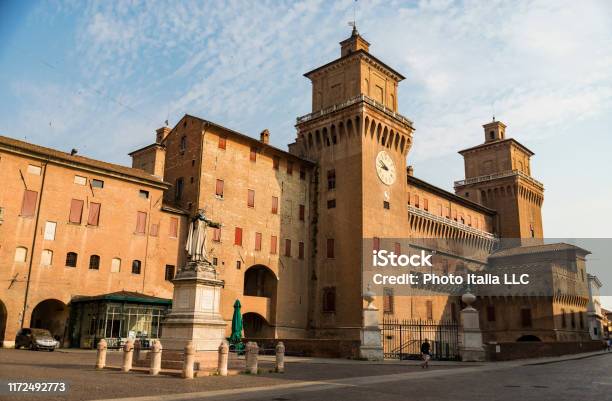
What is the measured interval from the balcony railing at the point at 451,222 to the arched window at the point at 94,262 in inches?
1120

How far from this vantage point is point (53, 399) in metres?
10.1

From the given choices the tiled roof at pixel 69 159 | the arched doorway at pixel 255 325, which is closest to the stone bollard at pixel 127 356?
the tiled roof at pixel 69 159

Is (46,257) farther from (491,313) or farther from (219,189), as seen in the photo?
(491,313)

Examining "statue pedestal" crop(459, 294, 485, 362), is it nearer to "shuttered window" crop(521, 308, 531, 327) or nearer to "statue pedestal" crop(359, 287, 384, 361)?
"statue pedestal" crop(359, 287, 384, 361)

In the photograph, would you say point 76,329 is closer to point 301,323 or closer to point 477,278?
point 301,323

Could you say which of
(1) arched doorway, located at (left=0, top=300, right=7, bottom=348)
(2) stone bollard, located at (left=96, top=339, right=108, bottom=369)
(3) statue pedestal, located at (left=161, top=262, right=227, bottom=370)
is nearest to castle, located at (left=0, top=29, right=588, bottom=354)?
(1) arched doorway, located at (left=0, top=300, right=7, bottom=348)

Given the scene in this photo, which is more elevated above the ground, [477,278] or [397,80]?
[397,80]

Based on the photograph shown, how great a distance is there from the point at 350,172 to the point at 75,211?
71.0ft

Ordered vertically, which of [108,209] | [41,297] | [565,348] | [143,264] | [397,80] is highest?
[397,80]

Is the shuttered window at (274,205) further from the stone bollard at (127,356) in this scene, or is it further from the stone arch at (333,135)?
the stone bollard at (127,356)

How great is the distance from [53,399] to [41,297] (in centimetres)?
2309

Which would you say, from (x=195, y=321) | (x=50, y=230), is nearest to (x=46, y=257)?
(x=50, y=230)

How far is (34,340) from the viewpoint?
27641mm

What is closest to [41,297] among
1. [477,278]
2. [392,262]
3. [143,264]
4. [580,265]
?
[143,264]
